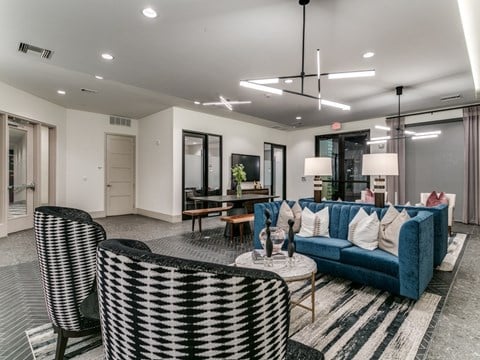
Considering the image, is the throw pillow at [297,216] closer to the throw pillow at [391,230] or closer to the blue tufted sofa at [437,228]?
the throw pillow at [391,230]

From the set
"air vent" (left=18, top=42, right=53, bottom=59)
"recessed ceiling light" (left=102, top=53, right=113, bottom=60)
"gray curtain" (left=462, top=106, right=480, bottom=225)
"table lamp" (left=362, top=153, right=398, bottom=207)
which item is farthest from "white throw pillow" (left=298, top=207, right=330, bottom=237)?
"gray curtain" (left=462, top=106, right=480, bottom=225)

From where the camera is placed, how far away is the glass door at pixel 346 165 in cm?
848

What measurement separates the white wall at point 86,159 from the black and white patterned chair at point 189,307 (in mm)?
7546

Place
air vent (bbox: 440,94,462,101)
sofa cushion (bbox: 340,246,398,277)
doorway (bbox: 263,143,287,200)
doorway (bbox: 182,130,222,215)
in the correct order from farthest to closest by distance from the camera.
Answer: doorway (bbox: 263,143,287,200) < doorway (bbox: 182,130,222,215) < air vent (bbox: 440,94,462,101) < sofa cushion (bbox: 340,246,398,277)

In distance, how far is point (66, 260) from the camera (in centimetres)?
158

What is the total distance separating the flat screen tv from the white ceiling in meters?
2.74

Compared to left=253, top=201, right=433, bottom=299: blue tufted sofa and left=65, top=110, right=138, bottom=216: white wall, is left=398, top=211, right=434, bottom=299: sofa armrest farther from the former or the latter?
left=65, top=110, right=138, bottom=216: white wall

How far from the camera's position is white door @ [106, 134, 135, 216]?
7824mm

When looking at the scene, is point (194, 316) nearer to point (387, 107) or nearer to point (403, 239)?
point (403, 239)

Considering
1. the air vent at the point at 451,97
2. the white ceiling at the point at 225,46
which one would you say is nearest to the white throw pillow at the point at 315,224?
the white ceiling at the point at 225,46

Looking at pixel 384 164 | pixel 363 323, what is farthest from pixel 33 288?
pixel 384 164

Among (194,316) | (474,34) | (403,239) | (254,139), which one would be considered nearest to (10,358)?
(194,316)

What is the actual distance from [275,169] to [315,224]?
6.59m

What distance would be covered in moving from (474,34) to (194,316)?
15.7ft
